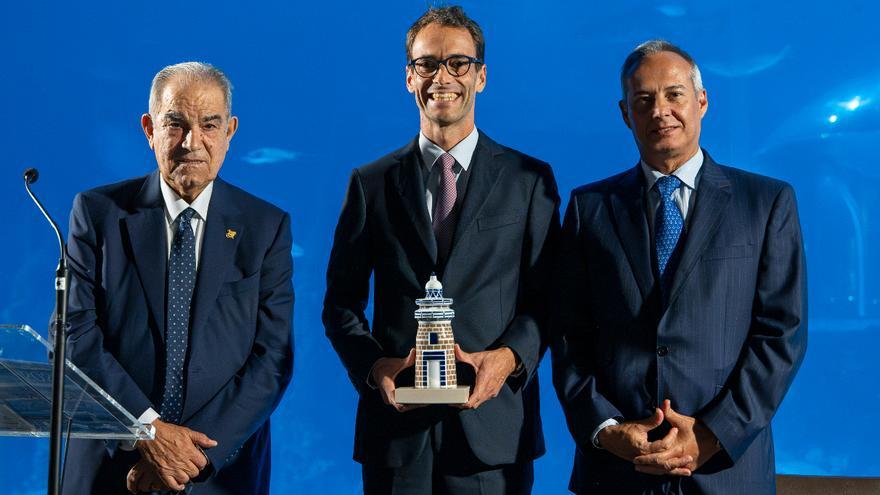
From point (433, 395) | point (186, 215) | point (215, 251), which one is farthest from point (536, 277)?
point (186, 215)

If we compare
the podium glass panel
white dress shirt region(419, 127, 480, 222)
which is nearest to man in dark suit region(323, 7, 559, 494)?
white dress shirt region(419, 127, 480, 222)

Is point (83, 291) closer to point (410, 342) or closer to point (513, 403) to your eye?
point (410, 342)

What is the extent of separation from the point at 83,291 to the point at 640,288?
61.0 inches

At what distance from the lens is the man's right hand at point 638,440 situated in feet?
8.49

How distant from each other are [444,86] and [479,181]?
0.97 ft

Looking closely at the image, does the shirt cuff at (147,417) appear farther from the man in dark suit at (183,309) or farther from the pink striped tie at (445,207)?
the pink striped tie at (445,207)

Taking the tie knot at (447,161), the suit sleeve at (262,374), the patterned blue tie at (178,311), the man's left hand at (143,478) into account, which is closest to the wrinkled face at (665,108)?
the tie knot at (447,161)

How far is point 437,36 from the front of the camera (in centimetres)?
300

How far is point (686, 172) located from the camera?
2.85 metres

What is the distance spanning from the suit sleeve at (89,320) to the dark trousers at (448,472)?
73 centimetres

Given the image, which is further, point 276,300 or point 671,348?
point 276,300

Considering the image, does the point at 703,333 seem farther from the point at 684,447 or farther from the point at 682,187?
the point at 682,187

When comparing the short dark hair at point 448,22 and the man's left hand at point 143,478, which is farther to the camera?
the short dark hair at point 448,22

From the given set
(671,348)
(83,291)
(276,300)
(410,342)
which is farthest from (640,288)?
(83,291)
